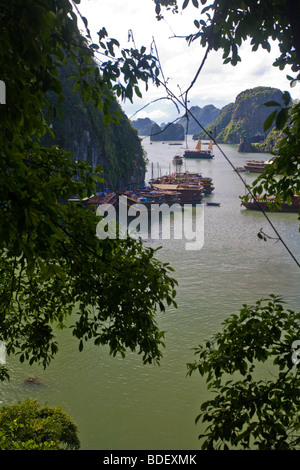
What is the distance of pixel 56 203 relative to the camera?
2.04 meters

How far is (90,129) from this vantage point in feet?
125

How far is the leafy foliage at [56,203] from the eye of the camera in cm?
181

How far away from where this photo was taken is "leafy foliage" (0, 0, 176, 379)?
1808mm

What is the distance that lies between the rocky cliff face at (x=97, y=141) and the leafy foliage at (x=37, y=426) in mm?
28658

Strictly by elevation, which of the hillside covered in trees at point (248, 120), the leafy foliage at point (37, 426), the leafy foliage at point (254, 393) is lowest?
the leafy foliage at point (37, 426)

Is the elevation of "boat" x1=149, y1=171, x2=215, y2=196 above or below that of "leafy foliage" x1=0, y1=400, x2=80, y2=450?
above

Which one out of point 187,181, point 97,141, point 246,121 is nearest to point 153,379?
point 97,141

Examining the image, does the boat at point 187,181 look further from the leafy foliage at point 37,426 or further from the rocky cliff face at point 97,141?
the leafy foliage at point 37,426

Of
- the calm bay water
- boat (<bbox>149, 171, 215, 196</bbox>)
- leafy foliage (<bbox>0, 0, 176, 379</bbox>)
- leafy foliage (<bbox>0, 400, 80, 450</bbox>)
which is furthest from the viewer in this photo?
boat (<bbox>149, 171, 215, 196</bbox>)

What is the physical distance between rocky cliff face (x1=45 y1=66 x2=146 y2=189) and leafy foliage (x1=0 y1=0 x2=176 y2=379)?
30.7m

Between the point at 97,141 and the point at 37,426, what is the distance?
116ft

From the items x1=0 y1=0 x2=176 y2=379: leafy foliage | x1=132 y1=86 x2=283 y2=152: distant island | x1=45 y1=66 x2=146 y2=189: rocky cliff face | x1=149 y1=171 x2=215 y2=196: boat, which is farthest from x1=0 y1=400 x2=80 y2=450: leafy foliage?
x1=132 y1=86 x2=283 y2=152: distant island

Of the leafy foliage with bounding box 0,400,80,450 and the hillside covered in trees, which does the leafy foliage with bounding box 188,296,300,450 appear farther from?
the hillside covered in trees

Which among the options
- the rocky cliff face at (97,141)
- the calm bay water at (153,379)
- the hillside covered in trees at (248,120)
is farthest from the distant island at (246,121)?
the calm bay water at (153,379)
